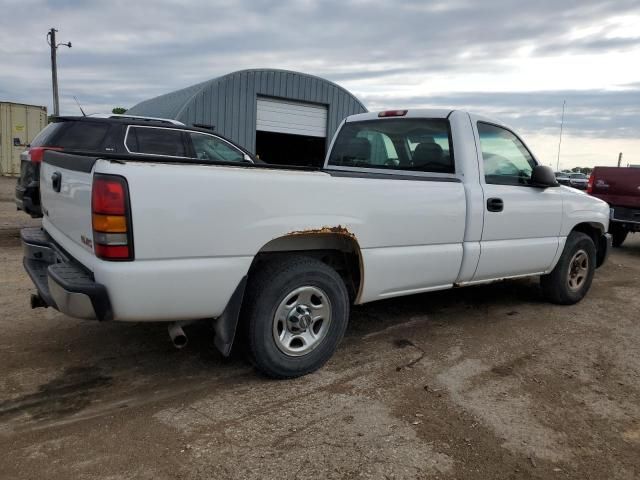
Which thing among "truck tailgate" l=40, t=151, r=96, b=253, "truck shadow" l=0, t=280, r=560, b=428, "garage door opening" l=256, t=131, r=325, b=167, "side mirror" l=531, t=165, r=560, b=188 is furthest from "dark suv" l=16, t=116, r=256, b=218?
"garage door opening" l=256, t=131, r=325, b=167

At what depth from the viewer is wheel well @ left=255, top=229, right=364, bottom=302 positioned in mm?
3562

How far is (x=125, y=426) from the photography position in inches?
118

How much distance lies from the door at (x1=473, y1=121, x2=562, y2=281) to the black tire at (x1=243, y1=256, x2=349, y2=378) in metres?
1.56

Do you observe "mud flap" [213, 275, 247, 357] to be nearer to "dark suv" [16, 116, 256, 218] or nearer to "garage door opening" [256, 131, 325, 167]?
"dark suv" [16, 116, 256, 218]

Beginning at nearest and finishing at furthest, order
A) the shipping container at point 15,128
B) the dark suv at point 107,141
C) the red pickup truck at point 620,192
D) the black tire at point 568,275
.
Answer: the black tire at point 568,275
the dark suv at point 107,141
the red pickup truck at point 620,192
the shipping container at point 15,128

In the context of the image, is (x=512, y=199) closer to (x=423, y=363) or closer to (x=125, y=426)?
(x=423, y=363)

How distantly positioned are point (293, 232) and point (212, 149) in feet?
17.6

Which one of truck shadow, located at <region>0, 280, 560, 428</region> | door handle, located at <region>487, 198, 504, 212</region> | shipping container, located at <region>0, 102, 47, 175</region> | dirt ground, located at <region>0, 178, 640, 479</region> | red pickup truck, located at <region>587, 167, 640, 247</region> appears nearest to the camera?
dirt ground, located at <region>0, 178, 640, 479</region>

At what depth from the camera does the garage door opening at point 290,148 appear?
2062 centimetres

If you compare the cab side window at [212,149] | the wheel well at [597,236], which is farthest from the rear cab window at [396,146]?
the cab side window at [212,149]

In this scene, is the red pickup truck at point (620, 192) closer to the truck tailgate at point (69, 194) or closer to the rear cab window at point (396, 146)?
the rear cab window at point (396, 146)

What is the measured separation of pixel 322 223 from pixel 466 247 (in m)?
1.51

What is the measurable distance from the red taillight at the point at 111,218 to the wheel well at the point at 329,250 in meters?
0.89

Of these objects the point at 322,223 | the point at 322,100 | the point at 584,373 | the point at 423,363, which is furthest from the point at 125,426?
the point at 322,100
